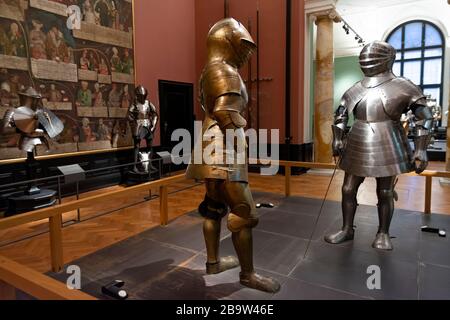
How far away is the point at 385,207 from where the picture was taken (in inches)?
120

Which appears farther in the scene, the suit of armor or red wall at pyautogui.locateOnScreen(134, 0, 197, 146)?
red wall at pyautogui.locateOnScreen(134, 0, 197, 146)

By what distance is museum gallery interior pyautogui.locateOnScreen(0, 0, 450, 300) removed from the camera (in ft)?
7.41

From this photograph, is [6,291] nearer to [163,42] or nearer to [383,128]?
[383,128]

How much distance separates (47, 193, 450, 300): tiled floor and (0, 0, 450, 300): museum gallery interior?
0.02 metres

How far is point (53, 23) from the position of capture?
18.0ft

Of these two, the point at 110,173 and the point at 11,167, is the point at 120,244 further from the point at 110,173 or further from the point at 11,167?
the point at 110,173

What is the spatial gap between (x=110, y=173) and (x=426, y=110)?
5.38 metres

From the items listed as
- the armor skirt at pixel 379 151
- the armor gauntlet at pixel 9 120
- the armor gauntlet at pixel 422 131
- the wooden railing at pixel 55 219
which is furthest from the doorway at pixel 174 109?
the armor gauntlet at pixel 422 131

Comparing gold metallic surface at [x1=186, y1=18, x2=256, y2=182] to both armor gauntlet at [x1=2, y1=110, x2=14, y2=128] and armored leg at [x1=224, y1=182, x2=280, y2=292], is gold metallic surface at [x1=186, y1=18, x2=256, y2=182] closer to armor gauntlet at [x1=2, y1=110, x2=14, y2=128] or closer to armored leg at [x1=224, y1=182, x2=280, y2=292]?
armored leg at [x1=224, y1=182, x2=280, y2=292]

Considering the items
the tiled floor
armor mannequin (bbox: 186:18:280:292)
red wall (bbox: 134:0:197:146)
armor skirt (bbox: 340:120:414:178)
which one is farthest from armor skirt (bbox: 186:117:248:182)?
red wall (bbox: 134:0:197:146)

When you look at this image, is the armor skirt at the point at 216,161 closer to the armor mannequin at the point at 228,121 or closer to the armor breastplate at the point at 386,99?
the armor mannequin at the point at 228,121

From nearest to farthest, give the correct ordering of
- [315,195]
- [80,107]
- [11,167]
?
1. [11,167]
2. [315,195]
3. [80,107]

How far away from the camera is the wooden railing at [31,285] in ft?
4.40
